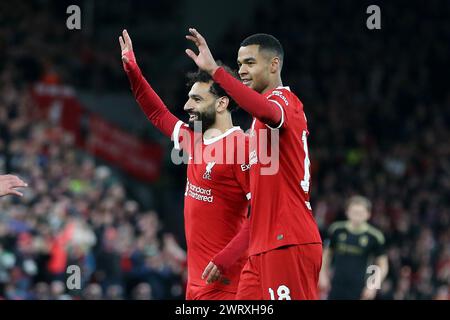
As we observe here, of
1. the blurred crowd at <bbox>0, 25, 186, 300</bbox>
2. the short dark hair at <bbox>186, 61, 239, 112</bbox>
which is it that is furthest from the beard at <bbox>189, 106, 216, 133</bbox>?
the blurred crowd at <bbox>0, 25, 186, 300</bbox>

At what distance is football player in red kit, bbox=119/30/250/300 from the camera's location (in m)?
6.88

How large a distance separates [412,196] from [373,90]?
13.5 ft

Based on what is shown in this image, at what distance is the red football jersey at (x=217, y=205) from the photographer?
22.6 ft

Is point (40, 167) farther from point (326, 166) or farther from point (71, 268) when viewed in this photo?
point (326, 166)

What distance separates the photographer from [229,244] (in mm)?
6680

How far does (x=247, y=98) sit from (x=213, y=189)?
133 cm

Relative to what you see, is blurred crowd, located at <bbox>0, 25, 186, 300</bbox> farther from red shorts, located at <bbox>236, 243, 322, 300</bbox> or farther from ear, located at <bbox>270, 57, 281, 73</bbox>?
ear, located at <bbox>270, 57, 281, 73</bbox>

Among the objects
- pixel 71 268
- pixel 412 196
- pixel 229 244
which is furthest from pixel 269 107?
pixel 412 196

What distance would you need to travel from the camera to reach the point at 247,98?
578cm

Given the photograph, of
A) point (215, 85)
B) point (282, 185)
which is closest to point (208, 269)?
point (282, 185)

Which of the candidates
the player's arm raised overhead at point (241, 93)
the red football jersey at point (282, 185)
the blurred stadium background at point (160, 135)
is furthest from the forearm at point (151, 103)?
the blurred stadium background at point (160, 135)

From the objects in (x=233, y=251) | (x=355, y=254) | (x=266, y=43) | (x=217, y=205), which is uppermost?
(x=266, y=43)

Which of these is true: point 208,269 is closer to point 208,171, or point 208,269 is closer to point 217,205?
point 217,205
